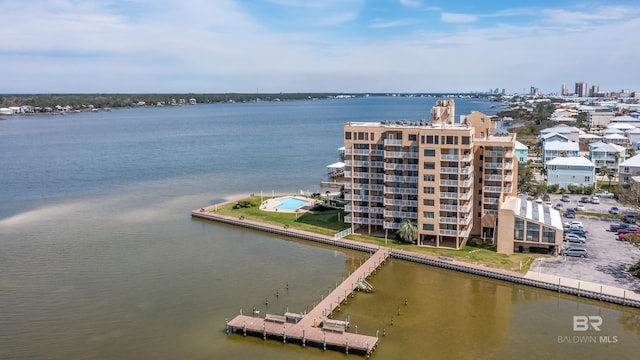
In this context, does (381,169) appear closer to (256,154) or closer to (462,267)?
(462,267)

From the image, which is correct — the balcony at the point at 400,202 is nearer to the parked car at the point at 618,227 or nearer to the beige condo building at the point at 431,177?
the beige condo building at the point at 431,177

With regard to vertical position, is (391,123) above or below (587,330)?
above

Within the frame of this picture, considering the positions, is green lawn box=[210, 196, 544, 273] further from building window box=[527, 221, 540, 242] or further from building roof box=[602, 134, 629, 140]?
building roof box=[602, 134, 629, 140]

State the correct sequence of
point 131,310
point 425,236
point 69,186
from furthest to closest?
point 69,186
point 425,236
point 131,310

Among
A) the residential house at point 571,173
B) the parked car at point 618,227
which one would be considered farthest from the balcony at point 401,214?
the residential house at point 571,173

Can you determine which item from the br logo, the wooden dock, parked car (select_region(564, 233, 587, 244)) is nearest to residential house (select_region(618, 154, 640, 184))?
parked car (select_region(564, 233, 587, 244))

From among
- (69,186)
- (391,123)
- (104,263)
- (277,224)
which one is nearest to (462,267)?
(391,123)

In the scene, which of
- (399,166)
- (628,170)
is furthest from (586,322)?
(628,170)

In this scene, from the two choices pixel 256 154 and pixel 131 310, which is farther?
pixel 256 154
